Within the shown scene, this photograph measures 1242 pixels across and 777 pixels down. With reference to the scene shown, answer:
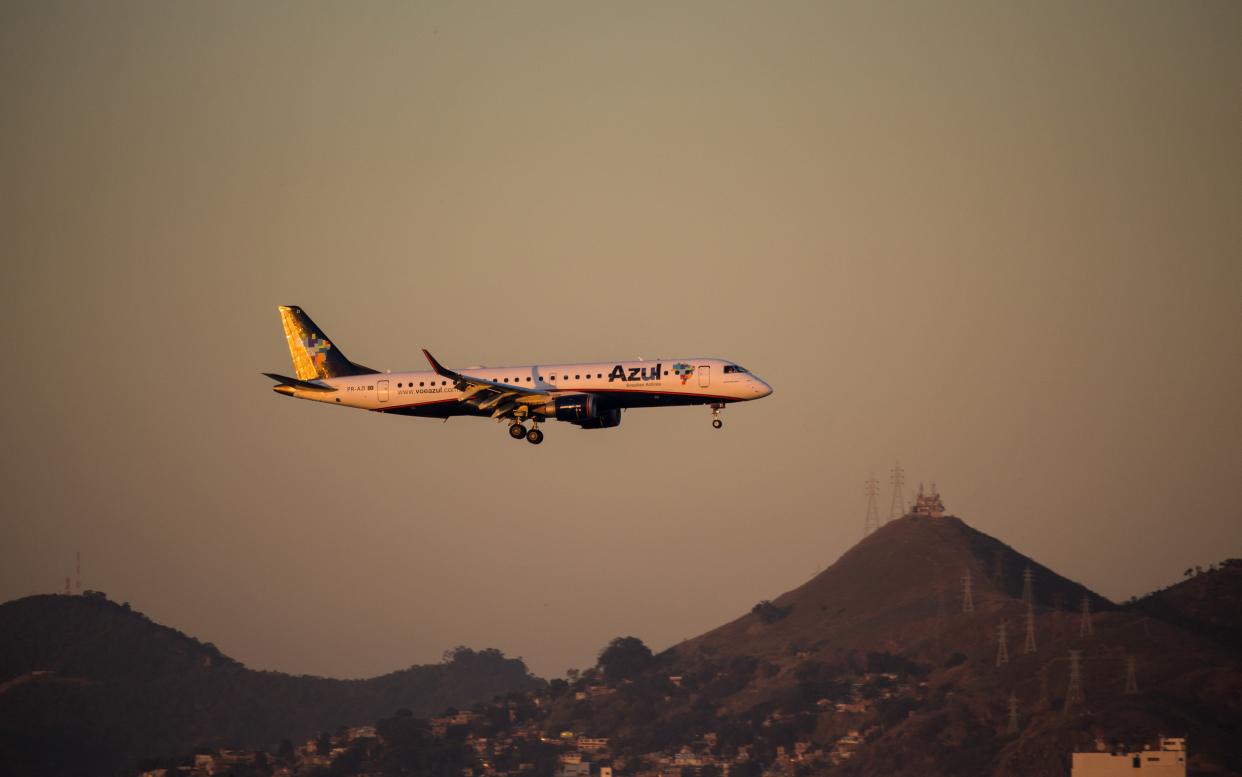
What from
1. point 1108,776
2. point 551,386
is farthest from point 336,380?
point 1108,776

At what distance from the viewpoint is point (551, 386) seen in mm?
109062

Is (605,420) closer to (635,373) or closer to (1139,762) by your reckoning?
(635,373)

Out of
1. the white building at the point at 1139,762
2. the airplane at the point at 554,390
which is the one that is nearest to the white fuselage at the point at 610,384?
the airplane at the point at 554,390

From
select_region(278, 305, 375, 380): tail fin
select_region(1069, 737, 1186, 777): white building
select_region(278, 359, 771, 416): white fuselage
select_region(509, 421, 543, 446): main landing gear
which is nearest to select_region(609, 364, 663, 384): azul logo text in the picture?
select_region(278, 359, 771, 416): white fuselage

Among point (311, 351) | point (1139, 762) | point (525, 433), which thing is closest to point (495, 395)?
point (525, 433)

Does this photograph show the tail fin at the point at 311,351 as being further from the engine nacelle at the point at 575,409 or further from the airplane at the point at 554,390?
the engine nacelle at the point at 575,409

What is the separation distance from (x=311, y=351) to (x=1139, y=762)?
116 meters

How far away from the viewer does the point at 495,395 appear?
10819 cm

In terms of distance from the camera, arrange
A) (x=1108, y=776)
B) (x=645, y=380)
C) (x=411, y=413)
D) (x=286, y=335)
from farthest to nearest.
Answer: (x=1108, y=776)
(x=286, y=335)
(x=411, y=413)
(x=645, y=380)

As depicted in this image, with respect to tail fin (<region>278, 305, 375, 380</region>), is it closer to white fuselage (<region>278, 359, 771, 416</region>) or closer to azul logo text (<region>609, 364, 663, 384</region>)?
white fuselage (<region>278, 359, 771, 416</region>)

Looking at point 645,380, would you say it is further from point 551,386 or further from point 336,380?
point 336,380

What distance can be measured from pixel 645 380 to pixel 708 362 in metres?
4.08

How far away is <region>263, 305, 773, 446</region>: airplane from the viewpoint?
350ft

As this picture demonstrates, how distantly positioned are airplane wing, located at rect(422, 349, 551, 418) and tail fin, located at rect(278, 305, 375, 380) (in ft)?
34.2
